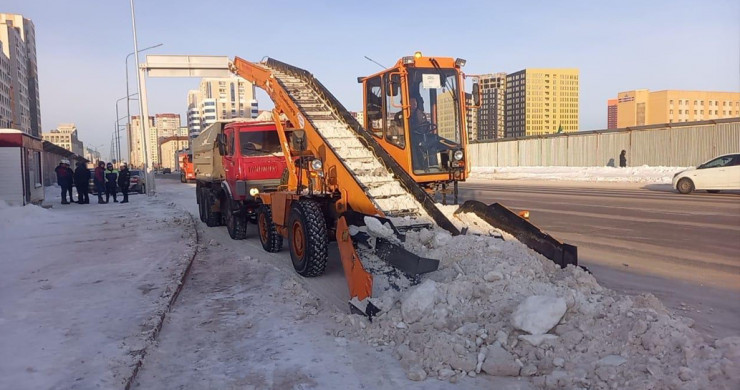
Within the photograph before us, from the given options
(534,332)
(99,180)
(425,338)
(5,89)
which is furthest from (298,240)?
(5,89)

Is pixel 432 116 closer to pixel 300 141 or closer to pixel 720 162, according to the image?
pixel 300 141

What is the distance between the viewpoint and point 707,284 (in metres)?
6.61

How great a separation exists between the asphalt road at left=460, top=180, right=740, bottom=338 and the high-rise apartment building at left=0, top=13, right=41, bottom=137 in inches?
4130

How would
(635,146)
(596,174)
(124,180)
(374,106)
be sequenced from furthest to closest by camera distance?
(635,146), (596,174), (124,180), (374,106)

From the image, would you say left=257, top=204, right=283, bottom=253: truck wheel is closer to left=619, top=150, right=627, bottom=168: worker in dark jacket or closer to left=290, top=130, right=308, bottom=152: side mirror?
left=290, top=130, right=308, bottom=152: side mirror

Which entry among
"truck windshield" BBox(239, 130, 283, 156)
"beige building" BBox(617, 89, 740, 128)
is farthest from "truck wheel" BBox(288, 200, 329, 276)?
"beige building" BBox(617, 89, 740, 128)

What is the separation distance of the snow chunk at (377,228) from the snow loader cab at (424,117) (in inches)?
101

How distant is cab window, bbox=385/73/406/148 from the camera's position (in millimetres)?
8461

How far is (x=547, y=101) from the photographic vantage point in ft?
170

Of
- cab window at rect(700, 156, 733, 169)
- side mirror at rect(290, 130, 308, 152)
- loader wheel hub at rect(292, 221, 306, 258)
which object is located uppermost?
side mirror at rect(290, 130, 308, 152)

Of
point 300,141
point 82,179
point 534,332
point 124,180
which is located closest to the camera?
point 534,332

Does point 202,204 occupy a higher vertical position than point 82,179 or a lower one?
lower

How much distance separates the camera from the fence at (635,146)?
2914 cm

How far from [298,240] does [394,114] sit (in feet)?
8.92
